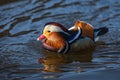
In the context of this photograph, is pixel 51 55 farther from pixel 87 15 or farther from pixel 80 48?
pixel 87 15

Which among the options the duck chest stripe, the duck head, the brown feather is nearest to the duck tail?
the duck chest stripe

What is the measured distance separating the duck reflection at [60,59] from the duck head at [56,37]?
14 cm

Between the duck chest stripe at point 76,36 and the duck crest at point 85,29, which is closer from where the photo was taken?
the duck chest stripe at point 76,36

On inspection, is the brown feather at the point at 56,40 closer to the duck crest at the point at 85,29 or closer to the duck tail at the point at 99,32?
the duck crest at the point at 85,29

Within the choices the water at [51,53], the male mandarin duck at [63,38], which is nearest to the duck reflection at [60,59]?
the water at [51,53]

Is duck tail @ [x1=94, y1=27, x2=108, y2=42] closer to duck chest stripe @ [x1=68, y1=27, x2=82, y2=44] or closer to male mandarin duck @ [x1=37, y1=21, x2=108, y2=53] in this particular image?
male mandarin duck @ [x1=37, y1=21, x2=108, y2=53]

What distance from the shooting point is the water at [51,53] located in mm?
8820

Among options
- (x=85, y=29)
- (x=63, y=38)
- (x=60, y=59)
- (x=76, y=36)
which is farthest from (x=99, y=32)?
(x=60, y=59)

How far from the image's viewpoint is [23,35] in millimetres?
11109

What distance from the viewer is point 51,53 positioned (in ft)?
32.9

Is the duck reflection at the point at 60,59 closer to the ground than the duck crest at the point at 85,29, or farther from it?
closer to the ground

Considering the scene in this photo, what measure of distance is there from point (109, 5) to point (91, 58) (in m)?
3.60

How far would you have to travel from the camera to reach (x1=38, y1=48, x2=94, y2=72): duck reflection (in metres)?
9.31

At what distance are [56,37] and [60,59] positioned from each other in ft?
1.38
